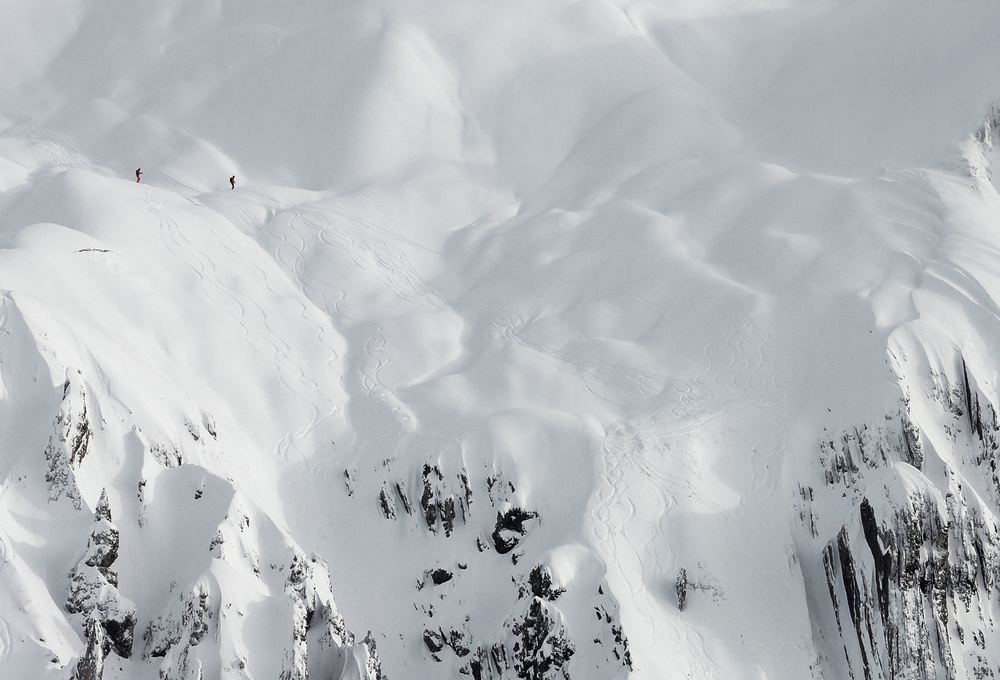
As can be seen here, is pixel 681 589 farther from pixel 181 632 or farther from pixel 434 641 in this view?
pixel 181 632

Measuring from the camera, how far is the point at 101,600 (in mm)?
28453

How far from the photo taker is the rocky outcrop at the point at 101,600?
2789 cm

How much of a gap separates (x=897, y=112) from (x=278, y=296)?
108 feet

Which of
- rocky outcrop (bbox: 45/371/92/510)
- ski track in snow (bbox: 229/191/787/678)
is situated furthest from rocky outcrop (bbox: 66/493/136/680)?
ski track in snow (bbox: 229/191/787/678)

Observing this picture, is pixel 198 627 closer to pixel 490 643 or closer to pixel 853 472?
pixel 490 643

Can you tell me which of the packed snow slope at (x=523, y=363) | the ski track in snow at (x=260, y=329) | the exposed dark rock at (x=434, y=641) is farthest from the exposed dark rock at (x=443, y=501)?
the ski track in snow at (x=260, y=329)

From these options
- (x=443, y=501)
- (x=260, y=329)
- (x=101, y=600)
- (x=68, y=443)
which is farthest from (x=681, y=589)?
(x=260, y=329)

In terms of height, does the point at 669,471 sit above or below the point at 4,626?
above

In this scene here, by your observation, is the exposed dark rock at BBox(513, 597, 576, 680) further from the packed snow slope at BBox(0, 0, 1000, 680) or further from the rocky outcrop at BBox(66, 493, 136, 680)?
the rocky outcrop at BBox(66, 493, 136, 680)

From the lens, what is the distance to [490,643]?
33.3 metres

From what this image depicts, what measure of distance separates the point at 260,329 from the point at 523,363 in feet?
36.5

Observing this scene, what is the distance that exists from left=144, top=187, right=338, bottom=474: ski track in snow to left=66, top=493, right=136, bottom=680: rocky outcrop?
9.87 metres

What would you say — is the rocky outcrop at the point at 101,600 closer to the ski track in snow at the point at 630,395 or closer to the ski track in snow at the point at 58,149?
the ski track in snow at the point at 630,395

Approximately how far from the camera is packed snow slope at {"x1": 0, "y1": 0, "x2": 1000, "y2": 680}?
3130 cm
